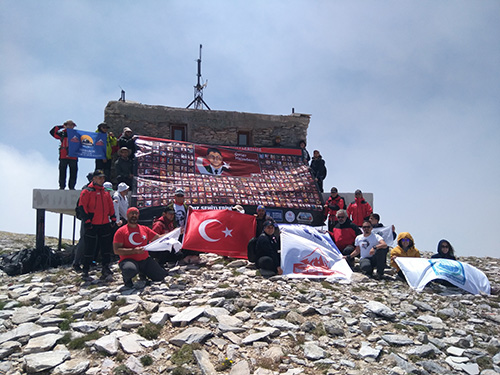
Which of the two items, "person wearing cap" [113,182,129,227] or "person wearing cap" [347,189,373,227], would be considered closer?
"person wearing cap" [113,182,129,227]

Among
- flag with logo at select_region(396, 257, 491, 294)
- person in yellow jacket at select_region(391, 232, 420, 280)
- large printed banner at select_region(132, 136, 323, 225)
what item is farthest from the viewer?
large printed banner at select_region(132, 136, 323, 225)

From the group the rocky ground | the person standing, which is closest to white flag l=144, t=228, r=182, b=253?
the rocky ground

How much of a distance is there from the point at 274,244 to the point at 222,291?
84.9 inches

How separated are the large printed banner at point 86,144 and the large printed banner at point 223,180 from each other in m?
1.11

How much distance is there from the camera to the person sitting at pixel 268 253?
23.8 ft

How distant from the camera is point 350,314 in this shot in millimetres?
5441

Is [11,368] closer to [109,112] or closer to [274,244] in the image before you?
[274,244]

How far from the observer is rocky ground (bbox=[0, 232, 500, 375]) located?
4102 millimetres

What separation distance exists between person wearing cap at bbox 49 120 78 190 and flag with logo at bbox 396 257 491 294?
9.08 metres

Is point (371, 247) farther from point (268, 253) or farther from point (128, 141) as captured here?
point (128, 141)

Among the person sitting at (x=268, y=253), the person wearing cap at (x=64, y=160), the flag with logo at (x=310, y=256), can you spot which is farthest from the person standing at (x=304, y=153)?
the person wearing cap at (x=64, y=160)

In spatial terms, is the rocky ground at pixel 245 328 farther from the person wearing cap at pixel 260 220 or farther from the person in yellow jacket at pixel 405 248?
the person wearing cap at pixel 260 220

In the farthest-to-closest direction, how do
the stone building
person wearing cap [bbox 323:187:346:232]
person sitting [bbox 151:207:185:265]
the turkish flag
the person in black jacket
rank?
the person in black jacket < the stone building < person wearing cap [bbox 323:187:346:232] < the turkish flag < person sitting [bbox 151:207:185:265]

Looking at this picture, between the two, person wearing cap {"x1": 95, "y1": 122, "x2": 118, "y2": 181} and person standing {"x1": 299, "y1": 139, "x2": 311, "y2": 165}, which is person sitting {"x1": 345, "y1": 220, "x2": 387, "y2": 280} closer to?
person standing {"x1": 299, "y1": 139, "x2": 311, "y2": 165}
